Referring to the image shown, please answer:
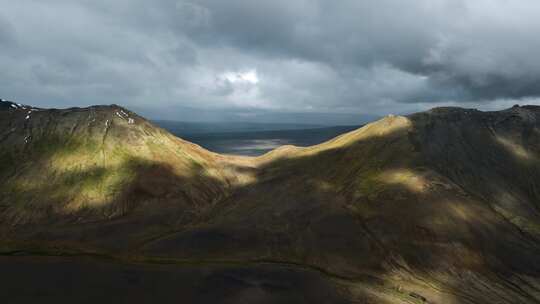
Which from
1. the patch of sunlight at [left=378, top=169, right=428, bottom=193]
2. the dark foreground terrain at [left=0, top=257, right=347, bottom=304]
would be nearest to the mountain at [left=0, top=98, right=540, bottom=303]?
the dark foreground terrain at [left=0, top=257, right=347, bottom=304]

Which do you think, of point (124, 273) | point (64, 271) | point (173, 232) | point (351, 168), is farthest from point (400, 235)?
point (64, 271)

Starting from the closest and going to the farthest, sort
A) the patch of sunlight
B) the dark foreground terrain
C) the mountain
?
the dark foreground terrain
the mountain
the patch of sunlight

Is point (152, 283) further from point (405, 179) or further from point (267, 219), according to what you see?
point (405, 179)

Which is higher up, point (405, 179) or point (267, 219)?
point (405, 179)

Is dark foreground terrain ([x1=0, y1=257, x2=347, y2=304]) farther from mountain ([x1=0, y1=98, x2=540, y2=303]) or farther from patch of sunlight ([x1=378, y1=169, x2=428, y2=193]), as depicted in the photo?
patch of sunlight ([x1=378, y1=169, x2=428, y2=193])

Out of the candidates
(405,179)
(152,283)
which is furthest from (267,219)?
(405,179)

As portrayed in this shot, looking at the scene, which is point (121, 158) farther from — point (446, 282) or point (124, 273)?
point (446, 282)
